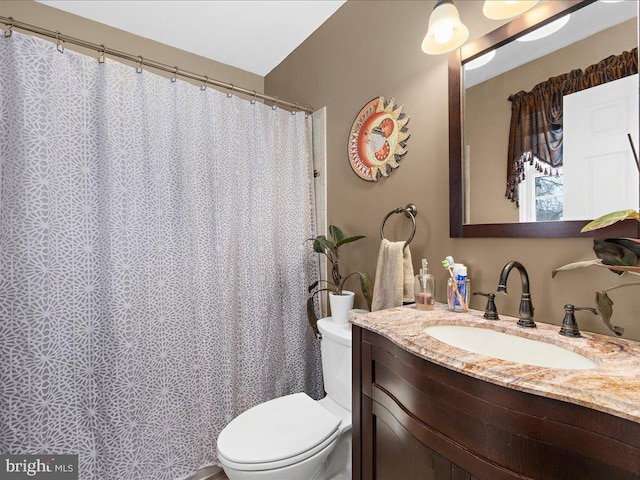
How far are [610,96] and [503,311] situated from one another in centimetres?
71

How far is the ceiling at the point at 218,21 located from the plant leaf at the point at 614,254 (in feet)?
5.99

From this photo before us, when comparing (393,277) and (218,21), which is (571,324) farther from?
(218,21)

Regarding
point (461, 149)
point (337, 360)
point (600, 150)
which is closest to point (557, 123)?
point (600, 150)

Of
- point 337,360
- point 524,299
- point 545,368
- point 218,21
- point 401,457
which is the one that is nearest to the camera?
point 545,368

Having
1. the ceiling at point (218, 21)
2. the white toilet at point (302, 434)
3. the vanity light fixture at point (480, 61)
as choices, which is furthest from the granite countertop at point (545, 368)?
the ceiling at point (218, 21)

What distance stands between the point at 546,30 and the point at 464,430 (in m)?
1.20

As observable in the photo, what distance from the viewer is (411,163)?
4.70 feet

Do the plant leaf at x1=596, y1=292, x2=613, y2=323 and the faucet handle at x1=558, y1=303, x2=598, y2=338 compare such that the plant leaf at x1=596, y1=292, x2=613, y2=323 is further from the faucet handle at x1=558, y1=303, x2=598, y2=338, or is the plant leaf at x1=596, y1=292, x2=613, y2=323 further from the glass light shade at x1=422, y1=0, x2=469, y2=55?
the glass light shade at x1=422, y1=0, x2=469, y2=55

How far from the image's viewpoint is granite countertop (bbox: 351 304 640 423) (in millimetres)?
512

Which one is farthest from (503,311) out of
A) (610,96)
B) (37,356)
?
(37,356)

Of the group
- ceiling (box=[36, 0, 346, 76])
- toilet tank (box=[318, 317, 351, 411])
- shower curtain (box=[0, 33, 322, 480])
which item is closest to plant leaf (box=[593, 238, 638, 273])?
toilet tank (box=[318, 317, 351, 411])

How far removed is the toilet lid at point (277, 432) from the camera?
113cm

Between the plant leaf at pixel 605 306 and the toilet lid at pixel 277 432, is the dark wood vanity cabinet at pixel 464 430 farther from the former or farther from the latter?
the plant leaf at pixel 605 306

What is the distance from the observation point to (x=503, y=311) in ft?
3.63
